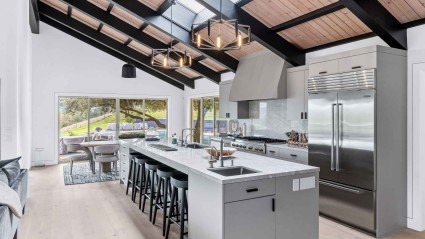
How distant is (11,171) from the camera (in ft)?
10.4

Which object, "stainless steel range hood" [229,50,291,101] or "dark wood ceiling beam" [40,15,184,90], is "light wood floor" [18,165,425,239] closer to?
"stainless steel range hood" [229,50,291,101]

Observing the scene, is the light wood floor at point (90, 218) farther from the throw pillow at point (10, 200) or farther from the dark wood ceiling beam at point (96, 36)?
the dark wood ceiling beam at point (96, 36)

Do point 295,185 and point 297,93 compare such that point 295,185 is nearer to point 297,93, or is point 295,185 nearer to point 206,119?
point 297,93

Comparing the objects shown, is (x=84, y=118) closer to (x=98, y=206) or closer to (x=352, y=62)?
(x=98, y=206)

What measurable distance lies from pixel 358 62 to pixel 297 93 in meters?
1.45

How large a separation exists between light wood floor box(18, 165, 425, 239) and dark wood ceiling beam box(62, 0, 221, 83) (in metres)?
3.60

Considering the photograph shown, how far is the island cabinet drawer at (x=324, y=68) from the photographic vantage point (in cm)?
413

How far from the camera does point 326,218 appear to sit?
4.28 metres

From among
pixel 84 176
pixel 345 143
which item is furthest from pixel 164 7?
pixel 84 176

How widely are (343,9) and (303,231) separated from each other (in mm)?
2974

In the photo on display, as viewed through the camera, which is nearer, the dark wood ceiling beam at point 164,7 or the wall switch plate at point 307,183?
the wall switch plate at point 307,183

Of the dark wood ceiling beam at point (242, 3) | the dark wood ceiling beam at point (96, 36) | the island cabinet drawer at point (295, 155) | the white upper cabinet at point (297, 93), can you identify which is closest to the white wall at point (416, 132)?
the island cabinet drawer at point (295, 155)

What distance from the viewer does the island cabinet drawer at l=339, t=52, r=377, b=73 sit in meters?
3.67

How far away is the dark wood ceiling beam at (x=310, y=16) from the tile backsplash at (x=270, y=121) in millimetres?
1602
